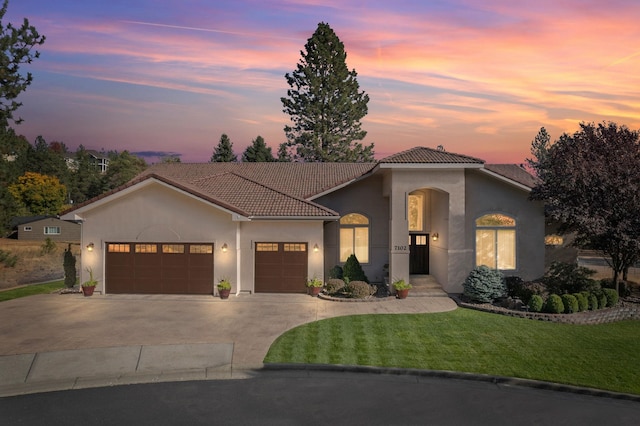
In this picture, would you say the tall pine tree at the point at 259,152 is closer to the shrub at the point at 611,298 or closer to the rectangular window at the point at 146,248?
the rectangular window at the point at 146,248

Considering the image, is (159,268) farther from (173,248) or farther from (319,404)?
(319,404)

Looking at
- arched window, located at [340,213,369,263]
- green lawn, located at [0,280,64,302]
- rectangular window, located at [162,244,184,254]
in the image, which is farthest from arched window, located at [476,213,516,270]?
green lawn, located at [0,280,64,302]

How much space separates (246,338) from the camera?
14.7 metres

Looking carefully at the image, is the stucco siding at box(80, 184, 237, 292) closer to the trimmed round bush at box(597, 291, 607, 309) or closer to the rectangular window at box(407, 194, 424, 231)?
the rectangular window at box(407, 194, 424, 231)

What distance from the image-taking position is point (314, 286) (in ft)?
70.6

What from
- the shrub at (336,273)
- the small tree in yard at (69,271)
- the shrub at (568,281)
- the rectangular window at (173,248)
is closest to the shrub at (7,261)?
the small tree in yard at (69,271)

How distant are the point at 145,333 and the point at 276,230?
8426 millimetres

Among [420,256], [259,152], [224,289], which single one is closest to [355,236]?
[420,256]

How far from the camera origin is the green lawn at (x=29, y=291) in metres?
22.0

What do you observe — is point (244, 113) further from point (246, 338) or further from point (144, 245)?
point (246, 338)

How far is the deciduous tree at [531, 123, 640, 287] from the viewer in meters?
19.1

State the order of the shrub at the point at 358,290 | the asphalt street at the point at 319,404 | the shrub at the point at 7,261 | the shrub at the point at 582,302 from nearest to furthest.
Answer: the asphalt street at the point at 319,404, the shrub at the point at 582,302, the shrub at the point at 358,290, the shrub at the point at 7,261

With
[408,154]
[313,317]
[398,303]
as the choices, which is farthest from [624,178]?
[313,317]

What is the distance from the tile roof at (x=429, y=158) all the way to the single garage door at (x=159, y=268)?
30.6 ft
